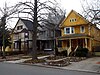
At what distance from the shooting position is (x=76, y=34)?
39.7 metres

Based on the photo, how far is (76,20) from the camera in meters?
40.3

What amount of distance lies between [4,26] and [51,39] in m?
16.0

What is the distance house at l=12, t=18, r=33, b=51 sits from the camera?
5425 centimetres

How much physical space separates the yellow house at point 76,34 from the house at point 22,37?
13855 mm

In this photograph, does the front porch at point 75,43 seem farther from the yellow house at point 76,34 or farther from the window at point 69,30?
the window at point 69,30

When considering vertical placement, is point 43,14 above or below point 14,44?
above

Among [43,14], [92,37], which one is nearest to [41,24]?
[43,14]

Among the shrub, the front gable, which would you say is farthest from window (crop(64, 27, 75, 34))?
the shrub

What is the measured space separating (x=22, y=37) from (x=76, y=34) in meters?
20.4

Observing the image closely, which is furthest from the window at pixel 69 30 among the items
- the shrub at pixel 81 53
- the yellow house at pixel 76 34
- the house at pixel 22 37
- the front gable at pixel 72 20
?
the house at pixel 22 37

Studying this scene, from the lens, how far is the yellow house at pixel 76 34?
1507 inches

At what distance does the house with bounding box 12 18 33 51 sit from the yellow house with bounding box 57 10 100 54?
13855mm

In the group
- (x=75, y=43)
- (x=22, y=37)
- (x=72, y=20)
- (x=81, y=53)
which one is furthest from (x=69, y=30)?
(x=22, y=37)

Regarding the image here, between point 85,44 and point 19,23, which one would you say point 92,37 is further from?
point 19,23
